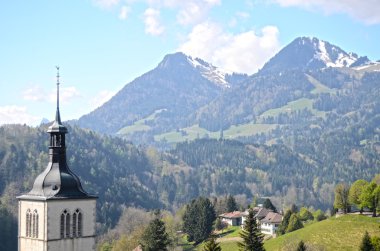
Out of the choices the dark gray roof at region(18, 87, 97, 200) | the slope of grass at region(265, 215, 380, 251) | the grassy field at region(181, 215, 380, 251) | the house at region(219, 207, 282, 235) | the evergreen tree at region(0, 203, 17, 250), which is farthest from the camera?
the evergreen tree at region(0, 203, 17, 250)

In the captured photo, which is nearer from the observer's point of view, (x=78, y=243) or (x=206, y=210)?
(x=78, y=243)

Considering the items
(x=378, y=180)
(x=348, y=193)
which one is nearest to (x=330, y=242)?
(x=348, y=193)

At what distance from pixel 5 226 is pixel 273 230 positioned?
6272 centimetres

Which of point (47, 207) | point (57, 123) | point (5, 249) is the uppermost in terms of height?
point (57, 123)

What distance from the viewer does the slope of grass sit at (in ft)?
353

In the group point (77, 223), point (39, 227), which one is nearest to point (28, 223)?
point (39, 227)

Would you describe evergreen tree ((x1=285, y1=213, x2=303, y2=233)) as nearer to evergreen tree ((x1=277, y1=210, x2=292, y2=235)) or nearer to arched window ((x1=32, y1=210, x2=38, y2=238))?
evergreen tree ((x1=277, y1=210, x2=292, y2=235))

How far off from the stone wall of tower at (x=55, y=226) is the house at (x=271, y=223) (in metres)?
106

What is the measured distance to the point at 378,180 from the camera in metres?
156

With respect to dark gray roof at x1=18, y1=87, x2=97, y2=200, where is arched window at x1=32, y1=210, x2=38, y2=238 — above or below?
below

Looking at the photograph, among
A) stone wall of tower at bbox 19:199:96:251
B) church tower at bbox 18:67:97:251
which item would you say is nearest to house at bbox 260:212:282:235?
stone wall of tower at bbox 19:199:96:251

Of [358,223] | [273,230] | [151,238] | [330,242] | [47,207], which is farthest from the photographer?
[273,230]

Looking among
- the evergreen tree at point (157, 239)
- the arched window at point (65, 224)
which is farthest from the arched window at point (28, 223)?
the evergreen tree at point (157, 239)

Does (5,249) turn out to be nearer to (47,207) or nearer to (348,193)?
(348,193)
